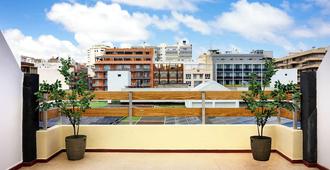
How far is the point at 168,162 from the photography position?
437 cm

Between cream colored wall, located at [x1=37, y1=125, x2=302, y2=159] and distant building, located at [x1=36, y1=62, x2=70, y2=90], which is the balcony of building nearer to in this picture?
cream colored wall, located at [x1=37, y1=125, x2=302, y2=159]

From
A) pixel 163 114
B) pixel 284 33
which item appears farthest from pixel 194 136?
pixel 284 33

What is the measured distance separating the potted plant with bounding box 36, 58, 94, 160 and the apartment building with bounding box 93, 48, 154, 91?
70.1m

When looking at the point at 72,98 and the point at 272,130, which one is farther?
the point at 272,130

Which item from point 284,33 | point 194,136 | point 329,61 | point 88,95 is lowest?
point 194,136

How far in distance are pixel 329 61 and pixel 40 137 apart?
3.91 meters

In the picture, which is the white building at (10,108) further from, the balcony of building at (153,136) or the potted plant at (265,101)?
the potted plant at (265,101)

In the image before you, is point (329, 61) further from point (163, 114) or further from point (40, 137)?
point (40, 137)

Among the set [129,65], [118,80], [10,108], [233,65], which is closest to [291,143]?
[10,108]

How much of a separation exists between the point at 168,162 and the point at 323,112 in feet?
6.92

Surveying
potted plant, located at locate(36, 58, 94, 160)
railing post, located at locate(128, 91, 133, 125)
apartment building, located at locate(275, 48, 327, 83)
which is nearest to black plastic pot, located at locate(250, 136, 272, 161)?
railing post, located at locate(128, 91, 133, 125)

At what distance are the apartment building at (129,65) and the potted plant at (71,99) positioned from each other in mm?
70061

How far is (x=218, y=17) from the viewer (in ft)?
219

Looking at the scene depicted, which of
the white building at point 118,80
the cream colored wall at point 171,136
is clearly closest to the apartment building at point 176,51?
the white building at point 118,80
